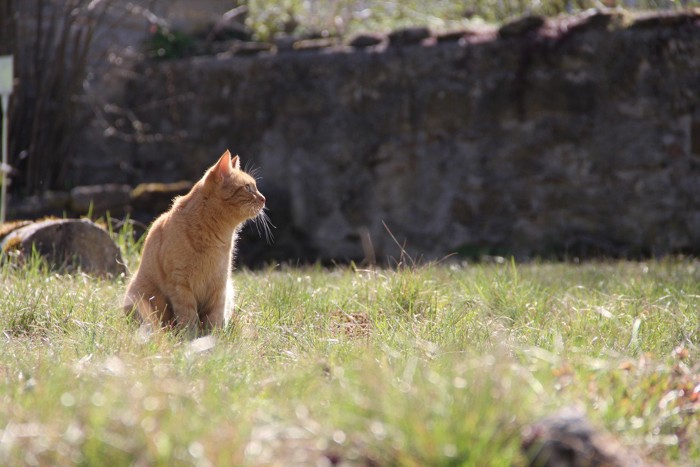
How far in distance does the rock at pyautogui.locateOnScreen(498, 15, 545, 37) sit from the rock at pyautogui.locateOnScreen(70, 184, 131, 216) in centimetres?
365

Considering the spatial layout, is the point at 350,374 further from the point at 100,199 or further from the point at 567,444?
the point at 100,199

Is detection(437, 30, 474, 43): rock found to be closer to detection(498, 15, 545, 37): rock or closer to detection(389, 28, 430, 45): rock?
detection(389, 28, 430, 45): rock

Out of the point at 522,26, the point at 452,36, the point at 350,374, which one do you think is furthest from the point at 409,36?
the point at 350,374

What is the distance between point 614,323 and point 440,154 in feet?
14.2

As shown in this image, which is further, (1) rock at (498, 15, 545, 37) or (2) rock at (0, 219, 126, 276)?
(1) rock at (498, 15, 545, 37)

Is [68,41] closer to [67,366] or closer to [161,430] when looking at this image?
[67,366]

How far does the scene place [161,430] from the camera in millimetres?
2061

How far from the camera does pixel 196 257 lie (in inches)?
168

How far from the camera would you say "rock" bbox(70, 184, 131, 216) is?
7906 mm

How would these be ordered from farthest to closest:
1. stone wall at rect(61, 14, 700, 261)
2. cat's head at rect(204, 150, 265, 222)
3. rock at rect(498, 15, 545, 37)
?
rock at rect(498, 15, 545, 37), stone wall at rect(61, 14, 700, 261), cat's head at rect(204, 150, 265, 222)

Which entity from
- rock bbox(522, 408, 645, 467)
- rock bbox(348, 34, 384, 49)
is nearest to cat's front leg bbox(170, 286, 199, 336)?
rock bbox(522, 408, 645, 467)

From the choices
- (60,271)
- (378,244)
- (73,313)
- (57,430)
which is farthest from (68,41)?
(57,430)

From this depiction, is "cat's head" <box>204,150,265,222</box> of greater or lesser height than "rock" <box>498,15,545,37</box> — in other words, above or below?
below

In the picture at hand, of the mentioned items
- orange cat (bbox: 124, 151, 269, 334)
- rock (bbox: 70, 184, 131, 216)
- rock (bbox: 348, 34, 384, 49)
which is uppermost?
rock (bbox: 348, 34, 384, 49)
